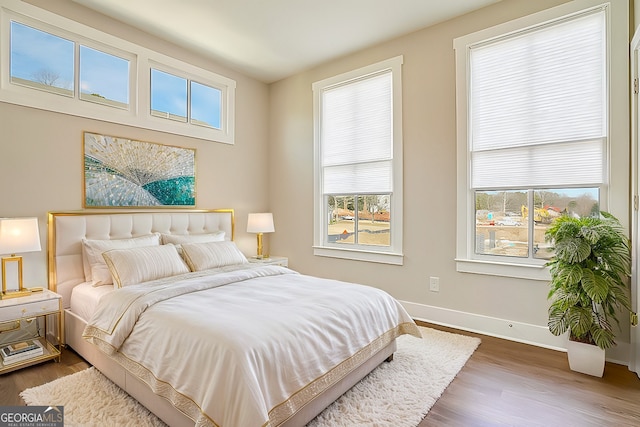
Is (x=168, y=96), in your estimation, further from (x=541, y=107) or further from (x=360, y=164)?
(x=541, y=107)

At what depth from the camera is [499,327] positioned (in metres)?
3.16

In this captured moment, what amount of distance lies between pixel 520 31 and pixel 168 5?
3258mm

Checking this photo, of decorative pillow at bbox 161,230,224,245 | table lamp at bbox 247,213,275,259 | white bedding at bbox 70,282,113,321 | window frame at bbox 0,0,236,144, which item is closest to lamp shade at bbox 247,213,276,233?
table lamp at bbox 247,213,275,259

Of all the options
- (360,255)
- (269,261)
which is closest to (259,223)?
(269,261)

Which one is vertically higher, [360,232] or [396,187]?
[396,187]

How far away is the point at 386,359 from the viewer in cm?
262

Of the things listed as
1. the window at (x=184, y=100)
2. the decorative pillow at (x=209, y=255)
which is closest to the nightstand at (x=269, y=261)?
the decorative pillow at (x=209, y=255)

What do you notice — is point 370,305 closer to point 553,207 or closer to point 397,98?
point 553,207

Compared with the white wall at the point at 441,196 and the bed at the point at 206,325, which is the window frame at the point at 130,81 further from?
the white wall at the point at 441,196

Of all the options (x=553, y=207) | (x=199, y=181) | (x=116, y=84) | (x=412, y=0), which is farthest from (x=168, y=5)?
(x=553, y=207)

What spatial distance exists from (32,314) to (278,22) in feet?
11.0

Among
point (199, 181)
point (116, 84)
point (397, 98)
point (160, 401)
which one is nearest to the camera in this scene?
point (160, 401)

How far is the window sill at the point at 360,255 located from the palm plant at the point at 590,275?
5.16ft

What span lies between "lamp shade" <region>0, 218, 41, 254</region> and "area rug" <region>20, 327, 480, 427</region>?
1.02m
